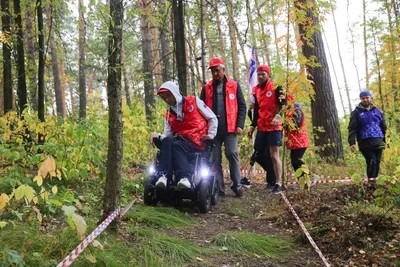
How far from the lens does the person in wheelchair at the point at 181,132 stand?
13.4ft

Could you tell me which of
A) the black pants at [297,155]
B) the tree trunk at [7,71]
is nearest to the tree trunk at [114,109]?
the black pants at [297,155]

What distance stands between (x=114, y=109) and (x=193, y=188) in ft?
5.18

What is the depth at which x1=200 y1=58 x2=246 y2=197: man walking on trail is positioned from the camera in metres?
4.98

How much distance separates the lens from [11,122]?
256 inches

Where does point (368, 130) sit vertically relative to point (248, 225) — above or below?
above

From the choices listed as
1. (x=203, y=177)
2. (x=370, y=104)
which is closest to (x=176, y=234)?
(x=203, y=177)

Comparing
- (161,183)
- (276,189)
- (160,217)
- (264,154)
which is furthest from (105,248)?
(264,154)

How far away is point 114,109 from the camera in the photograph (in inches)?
111

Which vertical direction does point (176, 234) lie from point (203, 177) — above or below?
below

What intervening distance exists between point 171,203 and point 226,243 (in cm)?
146

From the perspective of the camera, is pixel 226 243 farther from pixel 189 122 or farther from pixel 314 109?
pixel 314 109

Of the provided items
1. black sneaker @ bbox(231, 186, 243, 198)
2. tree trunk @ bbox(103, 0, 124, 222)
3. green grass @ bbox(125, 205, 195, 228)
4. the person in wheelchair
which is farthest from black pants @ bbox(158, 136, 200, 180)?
black sneaker @ bbox(231, 186, 243, 198)

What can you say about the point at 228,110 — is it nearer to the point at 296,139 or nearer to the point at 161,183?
the point at 296,139

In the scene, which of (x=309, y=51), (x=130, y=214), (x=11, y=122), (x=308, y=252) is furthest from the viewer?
(x=309, y=51)
